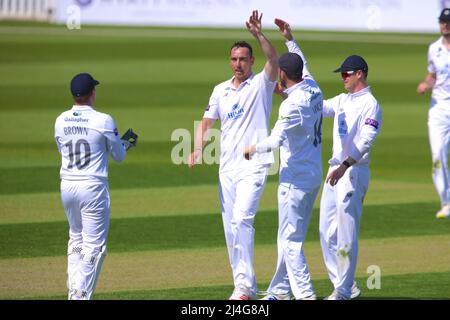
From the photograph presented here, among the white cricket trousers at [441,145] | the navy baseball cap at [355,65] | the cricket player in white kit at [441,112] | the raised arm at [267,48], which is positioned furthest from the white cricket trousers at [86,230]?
the white cricket trousers at [441,145]

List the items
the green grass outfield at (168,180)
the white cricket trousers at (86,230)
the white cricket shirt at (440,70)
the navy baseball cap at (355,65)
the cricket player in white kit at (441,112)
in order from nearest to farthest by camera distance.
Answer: the white cricket trousers at (86,230), the navy baseball cap at (355,65), the green grass outfield at (168,180), the cricket player in white kit at (441,112), the white cricket shirt at (440,70)

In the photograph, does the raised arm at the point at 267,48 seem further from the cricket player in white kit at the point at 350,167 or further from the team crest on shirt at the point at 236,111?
the cricket player in white kit at the point at 350,167

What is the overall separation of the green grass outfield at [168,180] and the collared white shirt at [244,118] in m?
1.39

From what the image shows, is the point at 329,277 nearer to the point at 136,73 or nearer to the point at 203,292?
the point at 203,292

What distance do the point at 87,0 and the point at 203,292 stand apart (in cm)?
2504

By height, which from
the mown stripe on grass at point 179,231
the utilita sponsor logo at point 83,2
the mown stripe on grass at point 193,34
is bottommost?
the mown stripe on grass at point 179,231

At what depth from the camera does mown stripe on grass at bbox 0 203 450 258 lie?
11.7 metres

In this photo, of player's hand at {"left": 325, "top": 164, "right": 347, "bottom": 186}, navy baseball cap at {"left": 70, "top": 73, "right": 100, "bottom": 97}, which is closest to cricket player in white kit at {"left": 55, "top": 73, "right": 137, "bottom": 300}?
navy baseball cap at {"left": 70, "top": 73, "right": 100, "bottom": 97}

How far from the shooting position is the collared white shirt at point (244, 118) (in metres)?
9.71

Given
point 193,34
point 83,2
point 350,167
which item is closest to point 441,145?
point 350,167

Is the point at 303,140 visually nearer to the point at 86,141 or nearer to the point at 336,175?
the point at 336,175

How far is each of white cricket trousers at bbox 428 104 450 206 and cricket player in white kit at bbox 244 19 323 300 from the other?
4774 millimetres

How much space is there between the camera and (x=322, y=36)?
106 ft
